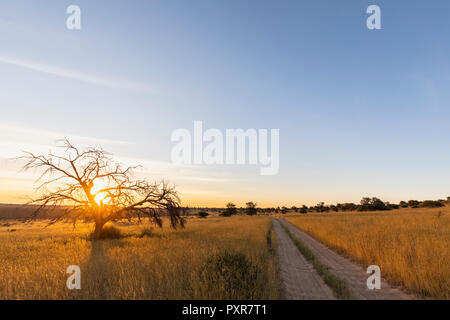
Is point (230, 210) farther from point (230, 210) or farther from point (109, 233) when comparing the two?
point (109, 233)

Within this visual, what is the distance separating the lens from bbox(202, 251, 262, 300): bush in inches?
259

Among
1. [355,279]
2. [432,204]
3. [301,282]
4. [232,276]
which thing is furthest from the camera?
[432,204]

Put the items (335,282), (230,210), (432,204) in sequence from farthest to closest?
1. (230,210)
2. (432,204)
3. (335,282)

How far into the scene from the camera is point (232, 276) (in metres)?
7.39

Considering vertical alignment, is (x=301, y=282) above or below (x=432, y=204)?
above

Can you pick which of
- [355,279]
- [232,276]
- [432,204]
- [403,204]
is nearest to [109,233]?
[232,276]

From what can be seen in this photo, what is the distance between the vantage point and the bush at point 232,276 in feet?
21.6

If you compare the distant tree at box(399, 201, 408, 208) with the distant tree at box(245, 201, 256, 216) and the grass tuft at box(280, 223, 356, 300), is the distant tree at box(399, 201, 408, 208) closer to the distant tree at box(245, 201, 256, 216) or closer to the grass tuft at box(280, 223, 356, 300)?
the distant tree at box(245, 201, 256, 216)

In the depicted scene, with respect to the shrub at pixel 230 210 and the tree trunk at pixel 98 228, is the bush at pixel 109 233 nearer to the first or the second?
the tree trunk at pixel 98 228

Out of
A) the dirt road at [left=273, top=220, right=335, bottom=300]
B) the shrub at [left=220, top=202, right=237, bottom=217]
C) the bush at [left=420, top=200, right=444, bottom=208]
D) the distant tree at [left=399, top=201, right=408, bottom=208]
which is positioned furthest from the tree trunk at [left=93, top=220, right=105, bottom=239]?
the distant tree at [left=399, top=201, right=408, bottom=208]
